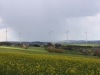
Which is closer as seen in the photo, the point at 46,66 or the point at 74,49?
the point at 46,66

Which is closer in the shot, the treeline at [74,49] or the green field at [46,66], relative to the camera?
the green field at [46,66]

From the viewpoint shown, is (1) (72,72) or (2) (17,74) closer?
Result: (1) (72,72)

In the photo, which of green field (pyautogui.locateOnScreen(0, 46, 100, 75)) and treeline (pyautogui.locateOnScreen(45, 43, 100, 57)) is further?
treeline (pyautogui.locateOnScreen(45, 43, 100, 57))

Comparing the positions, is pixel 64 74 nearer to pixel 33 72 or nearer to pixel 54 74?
pixel 54 74

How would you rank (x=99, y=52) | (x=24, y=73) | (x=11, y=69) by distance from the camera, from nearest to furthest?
(x=24, y=73), (x=11, y=69), (x=99, y=52)

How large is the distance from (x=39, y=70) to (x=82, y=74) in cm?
280

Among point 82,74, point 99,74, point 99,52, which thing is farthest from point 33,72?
point 99,52

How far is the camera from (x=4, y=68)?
1686cm

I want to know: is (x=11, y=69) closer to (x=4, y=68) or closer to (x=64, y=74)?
(x=4, y=68)

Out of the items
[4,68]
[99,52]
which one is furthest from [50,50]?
[4,68]

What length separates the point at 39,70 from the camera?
1508 centimetres

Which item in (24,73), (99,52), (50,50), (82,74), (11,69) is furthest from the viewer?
(50,50)

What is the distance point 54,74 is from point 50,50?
186ft

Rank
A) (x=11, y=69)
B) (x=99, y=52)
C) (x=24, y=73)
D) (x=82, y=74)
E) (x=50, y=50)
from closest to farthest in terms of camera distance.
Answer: (x=82, y=74) < (x=24, y=73) < (x=11, y=69) < (x=99, y=52) < (x=50, y=50)
